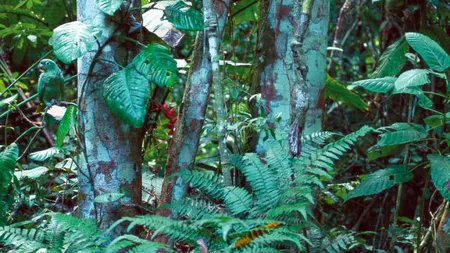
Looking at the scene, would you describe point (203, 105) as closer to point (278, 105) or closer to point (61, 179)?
point (278, 105)

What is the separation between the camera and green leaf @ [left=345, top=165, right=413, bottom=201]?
3.09 meters

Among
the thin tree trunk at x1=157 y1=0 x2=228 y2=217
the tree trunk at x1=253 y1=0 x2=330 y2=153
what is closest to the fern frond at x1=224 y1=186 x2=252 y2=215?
the thin tree trunk at x1=157 y1=0 x2=228 y2=217

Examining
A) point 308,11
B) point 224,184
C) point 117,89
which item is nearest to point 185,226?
point 224,184

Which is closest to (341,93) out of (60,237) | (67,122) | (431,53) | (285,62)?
(285,62)

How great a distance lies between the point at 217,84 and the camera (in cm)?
277

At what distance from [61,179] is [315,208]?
5.37ft

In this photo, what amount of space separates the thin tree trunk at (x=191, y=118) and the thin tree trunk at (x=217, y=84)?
0.09 metres

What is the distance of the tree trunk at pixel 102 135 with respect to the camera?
2889 millimetres

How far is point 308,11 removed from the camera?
8.88 feet

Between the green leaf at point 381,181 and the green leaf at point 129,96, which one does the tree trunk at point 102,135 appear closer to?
the green leaf at point 129,96

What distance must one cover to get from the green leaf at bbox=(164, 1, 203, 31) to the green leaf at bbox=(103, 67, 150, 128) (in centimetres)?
33

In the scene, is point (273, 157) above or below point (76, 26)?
below

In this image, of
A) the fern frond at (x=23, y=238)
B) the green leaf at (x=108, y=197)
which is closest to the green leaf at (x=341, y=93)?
the green leaf at (x=108, y=197)

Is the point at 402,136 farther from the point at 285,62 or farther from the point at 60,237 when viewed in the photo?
the point at 60,237
